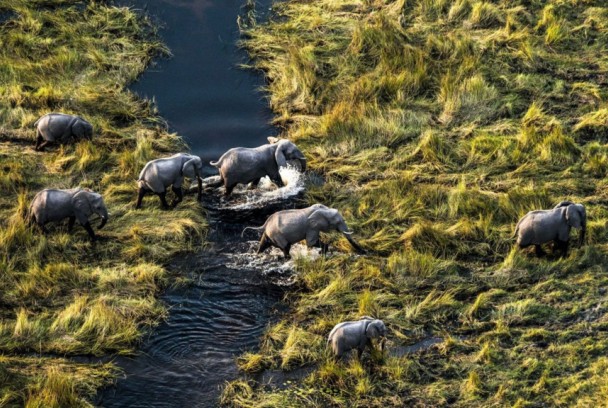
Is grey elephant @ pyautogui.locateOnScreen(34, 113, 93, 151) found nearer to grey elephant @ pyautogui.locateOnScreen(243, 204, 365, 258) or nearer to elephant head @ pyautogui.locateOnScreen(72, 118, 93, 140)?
elephant head @ pyautogui.locateOnScreen(72, 118, 93, 140)

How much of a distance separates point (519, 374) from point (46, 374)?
4977mm

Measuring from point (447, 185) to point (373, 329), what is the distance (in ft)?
13.6

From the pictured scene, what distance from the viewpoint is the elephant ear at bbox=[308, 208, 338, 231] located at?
13617 mm

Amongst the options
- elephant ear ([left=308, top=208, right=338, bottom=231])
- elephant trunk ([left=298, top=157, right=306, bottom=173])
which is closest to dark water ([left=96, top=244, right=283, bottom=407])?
elephant ear ([left=308, top=208, right=338, bottom=231])

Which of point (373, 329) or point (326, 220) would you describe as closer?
point (373, 329)

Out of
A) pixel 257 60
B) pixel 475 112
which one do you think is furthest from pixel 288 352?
pixel 257 60

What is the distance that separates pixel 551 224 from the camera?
13484mm

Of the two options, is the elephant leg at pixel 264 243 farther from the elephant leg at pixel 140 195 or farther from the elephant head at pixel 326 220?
the elephant leg at pixel 140 195

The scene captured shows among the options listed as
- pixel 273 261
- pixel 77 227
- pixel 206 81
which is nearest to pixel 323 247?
pixel 273 261

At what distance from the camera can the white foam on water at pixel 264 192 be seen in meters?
15.2

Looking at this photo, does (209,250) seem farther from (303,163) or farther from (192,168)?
(303,163)

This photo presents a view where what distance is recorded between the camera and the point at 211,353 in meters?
12.3

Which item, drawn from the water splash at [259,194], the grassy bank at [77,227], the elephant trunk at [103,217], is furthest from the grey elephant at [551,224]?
Answer: the elephant trunk at [103,217]

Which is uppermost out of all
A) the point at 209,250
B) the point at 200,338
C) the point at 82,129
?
the point at 82,129
